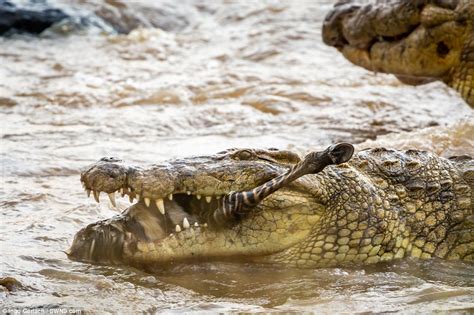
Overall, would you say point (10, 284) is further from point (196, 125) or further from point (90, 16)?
point (90, 16)

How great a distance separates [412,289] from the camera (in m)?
3.98

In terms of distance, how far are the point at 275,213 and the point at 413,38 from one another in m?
3.25

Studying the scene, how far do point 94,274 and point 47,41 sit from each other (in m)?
7.78

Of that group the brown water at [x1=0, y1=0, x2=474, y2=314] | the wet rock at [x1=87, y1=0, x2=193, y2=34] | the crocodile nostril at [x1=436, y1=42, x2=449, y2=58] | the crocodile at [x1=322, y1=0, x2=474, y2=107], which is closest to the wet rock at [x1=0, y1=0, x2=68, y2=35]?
the brown water at [x1=0, y1=0, x2=474, y2=314]

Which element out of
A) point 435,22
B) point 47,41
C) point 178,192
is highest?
point 435,22

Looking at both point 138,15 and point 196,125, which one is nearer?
point 196,125

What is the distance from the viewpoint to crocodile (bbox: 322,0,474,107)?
671 cm

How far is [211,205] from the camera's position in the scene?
13.3 feet

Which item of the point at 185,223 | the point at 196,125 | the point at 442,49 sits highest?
the point at 442,49

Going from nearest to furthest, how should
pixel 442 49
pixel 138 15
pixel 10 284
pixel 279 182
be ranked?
pixel 10 284
pixel 279 182
pixel 442 49
pixel 138 15

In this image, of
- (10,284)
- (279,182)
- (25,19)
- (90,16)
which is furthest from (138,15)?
(10,284)

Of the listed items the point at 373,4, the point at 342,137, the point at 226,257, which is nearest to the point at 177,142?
the point at 342,137

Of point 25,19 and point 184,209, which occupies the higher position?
point 184,209

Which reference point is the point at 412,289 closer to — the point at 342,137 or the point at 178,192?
the point at 178,192
